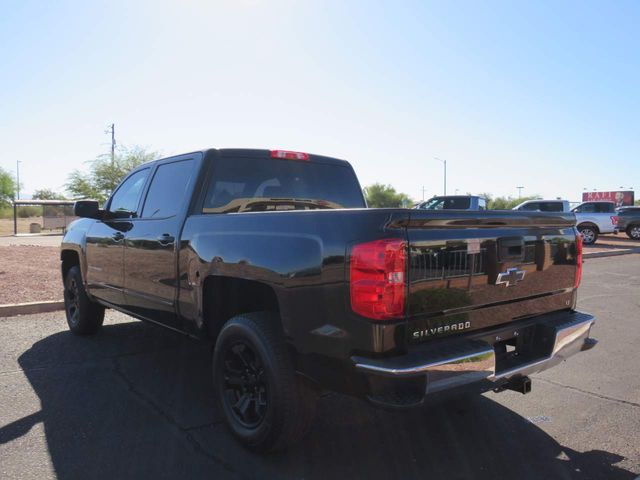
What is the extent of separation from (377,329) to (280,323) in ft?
2.60

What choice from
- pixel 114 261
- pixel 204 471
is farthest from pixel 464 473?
pixel 114 261

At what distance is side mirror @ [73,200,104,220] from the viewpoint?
4.89 m

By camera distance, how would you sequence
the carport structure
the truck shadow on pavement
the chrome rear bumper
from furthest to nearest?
the carport structure → the truck shadow on pavement → the chrome rear bumper

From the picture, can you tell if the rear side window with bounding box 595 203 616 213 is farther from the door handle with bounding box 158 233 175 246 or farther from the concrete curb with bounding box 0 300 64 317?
the door handle with bounding box 158 233 175 246

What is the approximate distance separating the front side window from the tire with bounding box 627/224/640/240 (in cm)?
2925

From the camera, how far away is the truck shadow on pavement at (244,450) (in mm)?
2939

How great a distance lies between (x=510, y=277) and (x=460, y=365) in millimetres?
762

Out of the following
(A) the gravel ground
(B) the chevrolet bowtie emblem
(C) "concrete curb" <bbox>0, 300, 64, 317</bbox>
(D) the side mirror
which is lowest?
(C) "concrete curb" <bbox>0, 300, 64, 317</bbox>

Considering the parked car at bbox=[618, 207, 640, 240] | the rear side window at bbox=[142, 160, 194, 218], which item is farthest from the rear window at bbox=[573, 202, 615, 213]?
the rear side window at bbox=[142, 160, 194, 218]

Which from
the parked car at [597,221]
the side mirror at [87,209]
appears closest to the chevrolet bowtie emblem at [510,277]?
the side mirror at [87,209]

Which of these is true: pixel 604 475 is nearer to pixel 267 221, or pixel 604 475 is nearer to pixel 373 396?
pixel 373 396

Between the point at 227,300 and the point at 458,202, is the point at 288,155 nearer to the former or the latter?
the point at 227,300

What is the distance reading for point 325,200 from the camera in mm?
4598

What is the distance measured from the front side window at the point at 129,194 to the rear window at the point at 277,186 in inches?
46.4
